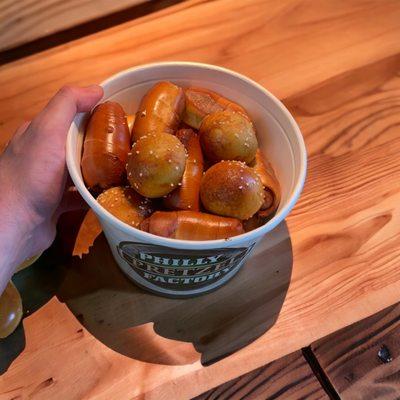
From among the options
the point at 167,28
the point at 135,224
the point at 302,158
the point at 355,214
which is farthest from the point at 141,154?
the point at 167,28

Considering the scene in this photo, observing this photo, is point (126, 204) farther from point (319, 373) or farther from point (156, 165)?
point (319, 373)

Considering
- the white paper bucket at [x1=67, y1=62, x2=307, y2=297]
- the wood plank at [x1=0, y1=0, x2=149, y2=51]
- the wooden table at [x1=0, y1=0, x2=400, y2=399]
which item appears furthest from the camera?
the wood plank at [x1=0, y1=0, x2=149, y2=51]

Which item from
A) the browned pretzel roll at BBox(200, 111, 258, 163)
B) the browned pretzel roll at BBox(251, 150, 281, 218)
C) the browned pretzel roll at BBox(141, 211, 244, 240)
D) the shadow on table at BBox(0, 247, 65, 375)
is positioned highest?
the browned pretzel roll at BBox(200, 111, 258, 163)

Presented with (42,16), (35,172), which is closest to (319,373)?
(35,172)

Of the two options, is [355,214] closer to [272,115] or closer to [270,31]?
[272,115]

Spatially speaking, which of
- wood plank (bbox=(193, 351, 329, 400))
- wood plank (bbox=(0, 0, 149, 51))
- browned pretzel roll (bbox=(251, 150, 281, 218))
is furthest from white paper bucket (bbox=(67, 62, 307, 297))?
wood plank (bbox=(0, 0, 149, 51))

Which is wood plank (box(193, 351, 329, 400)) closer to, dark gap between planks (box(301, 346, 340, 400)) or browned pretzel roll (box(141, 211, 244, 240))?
dark gap between planks (box(301, 346, 340, 400))

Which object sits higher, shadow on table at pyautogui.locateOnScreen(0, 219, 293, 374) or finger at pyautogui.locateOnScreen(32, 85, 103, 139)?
finger at pyautogui.locateOnScreen(32, 85, 103, 139)

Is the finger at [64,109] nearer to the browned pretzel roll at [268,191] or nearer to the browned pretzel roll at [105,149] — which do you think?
the browned pretzel roll at [105,149]
